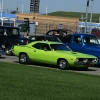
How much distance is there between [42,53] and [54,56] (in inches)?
30.9

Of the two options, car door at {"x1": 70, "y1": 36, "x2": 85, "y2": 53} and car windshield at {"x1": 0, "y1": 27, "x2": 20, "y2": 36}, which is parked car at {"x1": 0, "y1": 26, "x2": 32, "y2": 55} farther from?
car door at {"x1": 70, "y1": 36, "x2": 85, "y2": 53}

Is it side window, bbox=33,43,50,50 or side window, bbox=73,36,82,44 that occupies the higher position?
side window, bbox=73,36,82,44

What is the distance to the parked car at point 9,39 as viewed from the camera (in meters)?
23.8

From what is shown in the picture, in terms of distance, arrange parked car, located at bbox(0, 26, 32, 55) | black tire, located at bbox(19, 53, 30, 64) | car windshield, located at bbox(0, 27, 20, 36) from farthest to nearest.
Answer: car windshield, located at bbox(0, 27, 20, 36) < parked car, located at bbox(0, 26, 32, 55) < black tire, located at bbox(19, 53, 30, 64)

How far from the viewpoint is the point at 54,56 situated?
1734 centimetres

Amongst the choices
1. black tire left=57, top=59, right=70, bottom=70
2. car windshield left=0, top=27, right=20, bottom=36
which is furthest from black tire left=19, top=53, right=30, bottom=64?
car windshield left=0, top=27, right=20, bottom=36

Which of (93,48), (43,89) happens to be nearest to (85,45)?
(93,48)

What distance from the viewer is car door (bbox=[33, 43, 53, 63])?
1759cm

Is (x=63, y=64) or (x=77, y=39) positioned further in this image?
(x=77, y=39)

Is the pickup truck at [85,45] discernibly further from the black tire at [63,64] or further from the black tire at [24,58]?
the black tire at [24,58]

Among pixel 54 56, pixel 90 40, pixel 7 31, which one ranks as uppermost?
pixel 7 31

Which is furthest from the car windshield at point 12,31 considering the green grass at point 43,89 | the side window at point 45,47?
the green grass at point 43,89

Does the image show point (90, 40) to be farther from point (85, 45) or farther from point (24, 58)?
point (24, 58)

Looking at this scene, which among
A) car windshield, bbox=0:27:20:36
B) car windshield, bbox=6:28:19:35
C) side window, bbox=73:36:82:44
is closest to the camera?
side window, bbox=73:36:82:44
